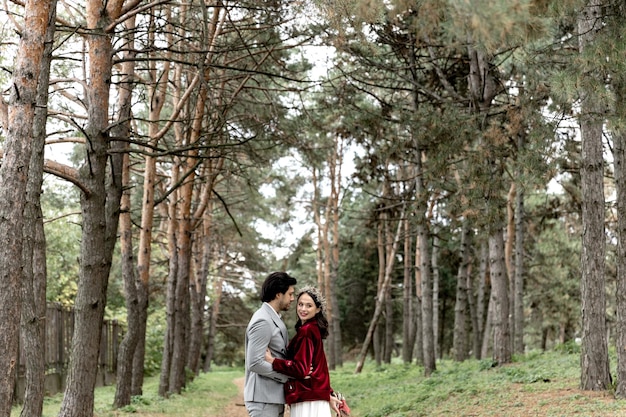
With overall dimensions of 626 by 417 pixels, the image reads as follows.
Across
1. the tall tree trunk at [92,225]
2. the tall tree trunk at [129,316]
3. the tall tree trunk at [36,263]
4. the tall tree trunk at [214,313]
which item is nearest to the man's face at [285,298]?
the tall tree trunk at [36,263]

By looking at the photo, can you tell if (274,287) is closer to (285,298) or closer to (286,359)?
(285,298)

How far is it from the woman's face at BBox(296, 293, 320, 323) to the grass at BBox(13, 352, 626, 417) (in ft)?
14.6

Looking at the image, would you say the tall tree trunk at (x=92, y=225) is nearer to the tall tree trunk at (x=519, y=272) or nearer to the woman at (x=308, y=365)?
the woman at (x=308, y=365)

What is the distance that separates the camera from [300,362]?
5777mm

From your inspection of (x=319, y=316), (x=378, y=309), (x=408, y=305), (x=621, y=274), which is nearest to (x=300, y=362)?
(x=319, y=316)

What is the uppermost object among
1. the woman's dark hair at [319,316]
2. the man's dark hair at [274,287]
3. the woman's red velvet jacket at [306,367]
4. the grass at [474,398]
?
the man's dark hair at [274,287]

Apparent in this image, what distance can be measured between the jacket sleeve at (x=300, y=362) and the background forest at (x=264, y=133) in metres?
2.19

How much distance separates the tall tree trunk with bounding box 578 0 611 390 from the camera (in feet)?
34.2

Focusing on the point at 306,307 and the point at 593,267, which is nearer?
the point at 306,307

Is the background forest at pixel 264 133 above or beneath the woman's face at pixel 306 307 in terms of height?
above

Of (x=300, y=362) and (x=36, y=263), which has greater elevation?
(x=36, y=263)

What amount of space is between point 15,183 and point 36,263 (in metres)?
4.85

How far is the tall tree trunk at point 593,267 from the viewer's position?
10414 mm

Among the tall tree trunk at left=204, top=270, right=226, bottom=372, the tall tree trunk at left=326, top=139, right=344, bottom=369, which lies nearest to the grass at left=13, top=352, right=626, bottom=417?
the tall tree trunk at left=326, top=139, right=344, bottom=369
